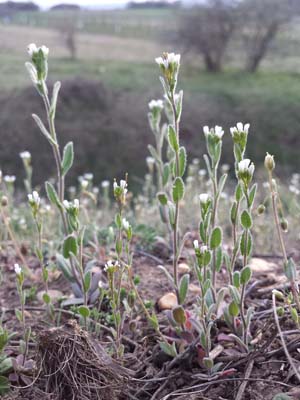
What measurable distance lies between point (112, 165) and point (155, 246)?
1545 cm

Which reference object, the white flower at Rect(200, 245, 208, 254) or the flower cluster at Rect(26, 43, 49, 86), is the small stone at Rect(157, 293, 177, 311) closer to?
the white flower at Rect(200, 245, 208, 254)

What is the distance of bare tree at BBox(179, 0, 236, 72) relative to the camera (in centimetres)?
2594

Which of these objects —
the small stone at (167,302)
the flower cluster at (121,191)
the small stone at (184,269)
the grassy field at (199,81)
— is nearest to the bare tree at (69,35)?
the grassy field at (199,81)

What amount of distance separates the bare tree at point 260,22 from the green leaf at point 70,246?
2541 cm

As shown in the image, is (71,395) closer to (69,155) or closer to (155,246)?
(69,155)

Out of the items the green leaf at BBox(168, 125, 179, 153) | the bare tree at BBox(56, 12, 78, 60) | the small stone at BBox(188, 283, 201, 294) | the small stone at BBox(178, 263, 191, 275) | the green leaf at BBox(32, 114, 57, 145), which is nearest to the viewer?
the green leaf at BBox(168, 125, 179, 153)

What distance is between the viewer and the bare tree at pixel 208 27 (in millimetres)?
25938

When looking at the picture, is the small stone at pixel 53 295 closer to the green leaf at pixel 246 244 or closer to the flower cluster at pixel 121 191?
the flower cluster at pixel 121 191

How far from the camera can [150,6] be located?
162ft

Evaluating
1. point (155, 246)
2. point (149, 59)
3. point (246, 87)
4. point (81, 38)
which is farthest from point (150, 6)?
point (155, 246)

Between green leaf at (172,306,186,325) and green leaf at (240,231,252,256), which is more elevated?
green leaf at (240,231,252,256)

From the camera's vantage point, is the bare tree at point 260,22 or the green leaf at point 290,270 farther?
the bare tree at point 260,22

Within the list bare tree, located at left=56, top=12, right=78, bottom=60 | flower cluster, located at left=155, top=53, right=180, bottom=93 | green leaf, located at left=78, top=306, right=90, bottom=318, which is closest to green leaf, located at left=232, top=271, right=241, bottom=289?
green leaf, located at left=78, top=306, right=90, bottom=318

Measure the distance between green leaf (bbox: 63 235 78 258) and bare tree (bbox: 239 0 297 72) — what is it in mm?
25409
